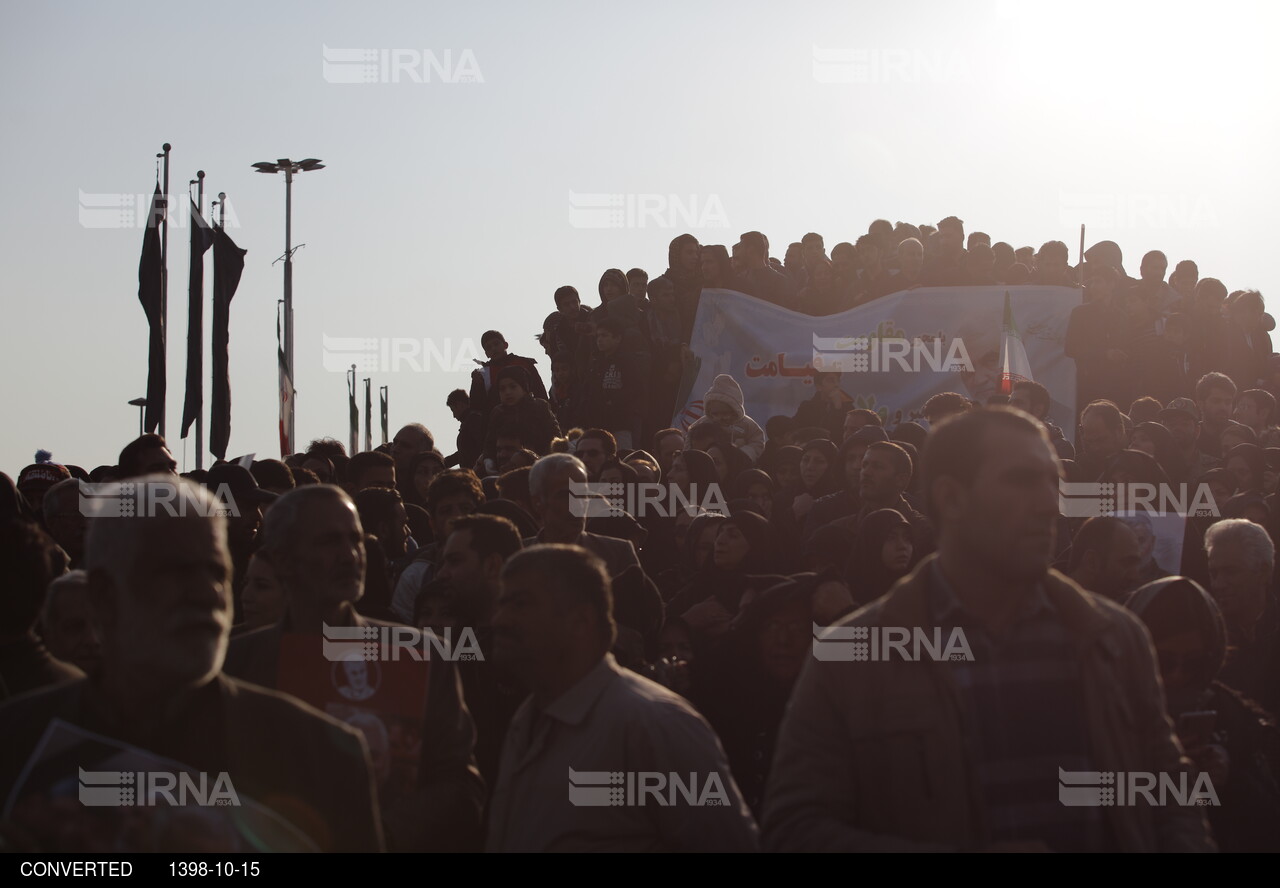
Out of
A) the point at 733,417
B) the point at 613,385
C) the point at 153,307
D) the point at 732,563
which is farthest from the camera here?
the point at 153,307

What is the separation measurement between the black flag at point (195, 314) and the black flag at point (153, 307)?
935mm

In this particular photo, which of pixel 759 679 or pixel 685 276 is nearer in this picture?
pixel 759 679

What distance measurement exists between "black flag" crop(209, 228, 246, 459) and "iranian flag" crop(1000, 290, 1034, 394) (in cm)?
936

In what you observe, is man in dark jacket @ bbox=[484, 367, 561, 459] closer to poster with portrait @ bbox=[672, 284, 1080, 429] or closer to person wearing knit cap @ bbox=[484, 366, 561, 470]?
person wearing knit cap @ bbox=[484, 366, 561, 470]

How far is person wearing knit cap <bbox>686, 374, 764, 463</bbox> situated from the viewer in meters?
11.9

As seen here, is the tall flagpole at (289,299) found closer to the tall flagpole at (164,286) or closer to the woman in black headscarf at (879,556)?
the tall flagpole at (164,286)

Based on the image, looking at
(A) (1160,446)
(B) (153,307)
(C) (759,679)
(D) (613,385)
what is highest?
(B) (153,307)

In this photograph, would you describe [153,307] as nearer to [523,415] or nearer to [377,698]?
[523,415]

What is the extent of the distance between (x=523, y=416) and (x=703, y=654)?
5623 millimetres

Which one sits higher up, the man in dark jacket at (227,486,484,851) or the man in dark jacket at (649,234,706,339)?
the man in dark jacket at (649,234,706,339)

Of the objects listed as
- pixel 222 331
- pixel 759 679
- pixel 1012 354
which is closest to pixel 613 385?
pixel 1012 354

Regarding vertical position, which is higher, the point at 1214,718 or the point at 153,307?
the point at 153,307

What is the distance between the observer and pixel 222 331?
18859 millimetres

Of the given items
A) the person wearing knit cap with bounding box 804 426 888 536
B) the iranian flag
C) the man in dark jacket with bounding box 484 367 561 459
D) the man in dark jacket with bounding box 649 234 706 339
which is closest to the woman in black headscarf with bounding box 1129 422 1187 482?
the person wearing knit cap with bounding box 804 426 888 536
